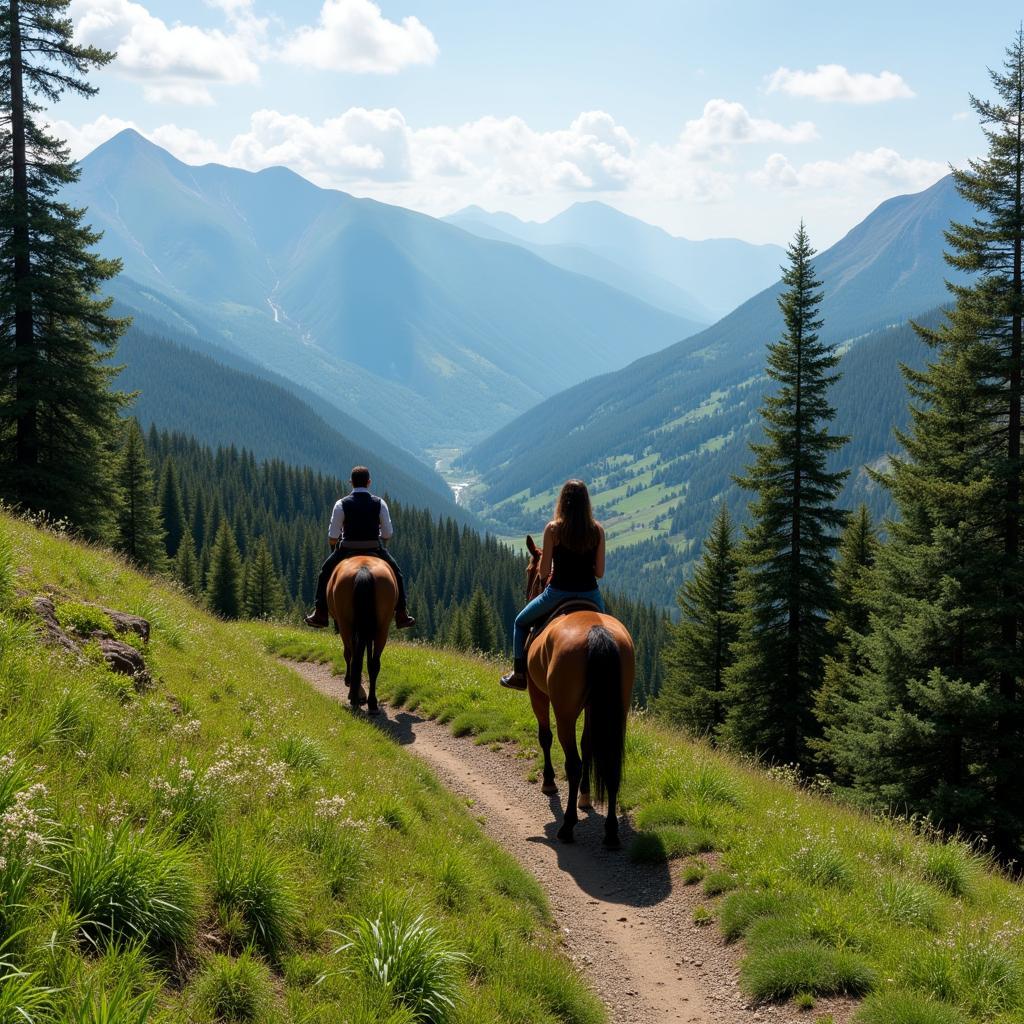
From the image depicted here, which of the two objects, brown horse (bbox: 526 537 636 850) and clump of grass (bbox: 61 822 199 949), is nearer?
clump of grass (bbox: 61 822 199 949)

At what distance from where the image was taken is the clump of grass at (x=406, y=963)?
4.75m

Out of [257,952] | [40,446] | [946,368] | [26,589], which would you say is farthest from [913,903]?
[40,446]

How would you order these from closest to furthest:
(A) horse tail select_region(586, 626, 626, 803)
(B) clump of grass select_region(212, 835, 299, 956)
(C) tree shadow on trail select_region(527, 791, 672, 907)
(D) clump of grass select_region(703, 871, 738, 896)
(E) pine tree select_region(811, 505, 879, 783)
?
(B) clump of grass select_region(212, 835, 299, 956)
(D) clump of grass select_region(703, 871, 738, 896)
(C) tree shadow on trail select_region(527, 791, 672, 907)
(A) horse tail select_region(586, 626, 626, 803)
(E) pine tree select_region(811, 505, 879, 783)

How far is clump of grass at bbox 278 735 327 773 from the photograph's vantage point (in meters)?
7.76

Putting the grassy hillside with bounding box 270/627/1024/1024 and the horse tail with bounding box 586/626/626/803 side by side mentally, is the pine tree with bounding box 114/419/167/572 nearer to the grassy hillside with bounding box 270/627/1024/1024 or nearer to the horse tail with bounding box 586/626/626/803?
the grassy hillside with bounding box 270/627/1024/1024

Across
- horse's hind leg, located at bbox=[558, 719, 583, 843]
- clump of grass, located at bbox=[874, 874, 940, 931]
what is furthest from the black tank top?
clump of grass, located at bbox=[874, 874, 940, 931]

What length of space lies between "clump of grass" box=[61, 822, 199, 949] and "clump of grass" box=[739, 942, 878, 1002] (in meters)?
4.64

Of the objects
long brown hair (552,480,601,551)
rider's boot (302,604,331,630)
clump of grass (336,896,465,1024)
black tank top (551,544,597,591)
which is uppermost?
long brown hair (552,480,601,551)

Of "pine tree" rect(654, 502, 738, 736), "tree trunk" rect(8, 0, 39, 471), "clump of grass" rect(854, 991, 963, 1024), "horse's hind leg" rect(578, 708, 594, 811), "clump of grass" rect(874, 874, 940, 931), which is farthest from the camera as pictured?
"pine tree" rect(654, 502, 738, 736)

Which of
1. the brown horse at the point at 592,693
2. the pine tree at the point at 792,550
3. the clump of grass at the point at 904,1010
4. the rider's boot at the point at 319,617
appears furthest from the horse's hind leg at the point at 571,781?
the pine tree at the point at 792,550

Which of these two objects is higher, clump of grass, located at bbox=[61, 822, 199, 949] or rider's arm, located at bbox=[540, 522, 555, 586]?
rider's arm, located at bbox=[540, 522, 555, 586]

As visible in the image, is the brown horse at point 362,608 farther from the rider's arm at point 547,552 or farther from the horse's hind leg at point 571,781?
the horse's hind leg at point 571,781

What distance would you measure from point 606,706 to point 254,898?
4766mm

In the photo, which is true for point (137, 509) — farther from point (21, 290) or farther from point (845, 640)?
point (845, 640)
